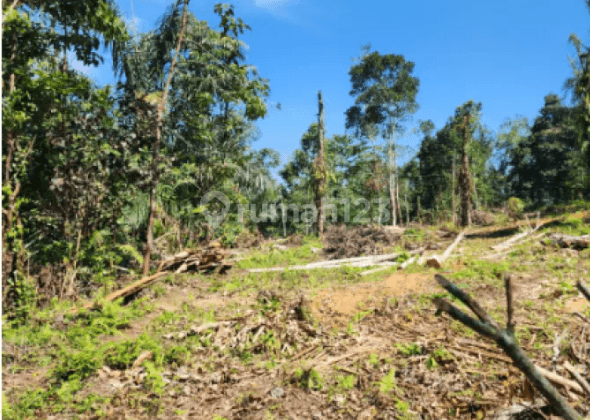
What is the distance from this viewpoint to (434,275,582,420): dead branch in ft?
2.79

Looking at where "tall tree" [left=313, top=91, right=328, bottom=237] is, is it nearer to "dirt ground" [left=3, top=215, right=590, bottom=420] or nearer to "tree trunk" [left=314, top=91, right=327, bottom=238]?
"tree trunk" [left=314, top=91, right=327, bottom=238]

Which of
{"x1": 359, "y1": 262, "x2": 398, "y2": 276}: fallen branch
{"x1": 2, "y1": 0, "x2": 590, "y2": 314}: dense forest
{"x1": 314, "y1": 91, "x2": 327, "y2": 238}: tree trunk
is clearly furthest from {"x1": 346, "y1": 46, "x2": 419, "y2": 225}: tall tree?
{"x1": 359, "y1": 262, "x2": 398, "y2": 276}: fallen branch

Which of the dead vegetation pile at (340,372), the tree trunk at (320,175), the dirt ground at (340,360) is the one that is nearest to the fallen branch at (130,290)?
the dirt ground at (340,360)

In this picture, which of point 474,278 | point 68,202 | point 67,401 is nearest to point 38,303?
point 68,202

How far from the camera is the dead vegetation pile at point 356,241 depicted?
12984 millimetres

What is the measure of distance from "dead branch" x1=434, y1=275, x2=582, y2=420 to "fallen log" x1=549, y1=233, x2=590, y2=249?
39.5 ft

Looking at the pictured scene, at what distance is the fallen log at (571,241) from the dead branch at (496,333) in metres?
12.1

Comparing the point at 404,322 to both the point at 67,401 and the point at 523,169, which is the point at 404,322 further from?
the point at 523,169

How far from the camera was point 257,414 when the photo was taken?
421cm

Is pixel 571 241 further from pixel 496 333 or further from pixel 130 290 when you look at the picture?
pixel 496 333

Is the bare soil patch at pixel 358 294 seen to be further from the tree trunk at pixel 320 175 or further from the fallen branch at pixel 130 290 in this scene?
the tree trunk at pixel 320 175

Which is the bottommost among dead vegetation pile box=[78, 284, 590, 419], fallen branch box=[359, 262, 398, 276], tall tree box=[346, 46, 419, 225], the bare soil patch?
dead vegetation pile box=[78, 284, 590, 419]

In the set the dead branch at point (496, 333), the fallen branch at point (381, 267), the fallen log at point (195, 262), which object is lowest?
the fallen branch at point (381, 267)

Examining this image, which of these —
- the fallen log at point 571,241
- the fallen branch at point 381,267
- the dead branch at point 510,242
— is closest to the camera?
the fallen branch at point 381,267
